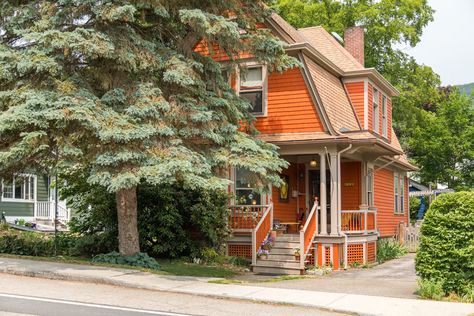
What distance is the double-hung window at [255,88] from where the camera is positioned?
64.0 ft

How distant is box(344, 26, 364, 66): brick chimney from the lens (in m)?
26.7

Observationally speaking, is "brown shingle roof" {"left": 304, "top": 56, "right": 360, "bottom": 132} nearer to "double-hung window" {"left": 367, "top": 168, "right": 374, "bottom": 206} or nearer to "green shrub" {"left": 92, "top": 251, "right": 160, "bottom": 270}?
"double-hung window" {"left": 367, "top": 168, "right": 374, "bottom": 206}

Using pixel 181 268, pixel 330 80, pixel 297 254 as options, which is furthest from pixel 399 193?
pixel 181 268

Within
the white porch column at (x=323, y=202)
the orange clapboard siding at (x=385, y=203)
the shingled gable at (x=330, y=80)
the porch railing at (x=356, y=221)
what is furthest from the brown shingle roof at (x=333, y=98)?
the orange clapboard siding at (x=385, y=203)

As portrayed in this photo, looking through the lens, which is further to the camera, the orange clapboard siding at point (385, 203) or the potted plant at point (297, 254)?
the orange clapboard siding at point (385, 203)

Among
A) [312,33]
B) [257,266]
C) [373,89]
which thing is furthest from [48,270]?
[312,33]

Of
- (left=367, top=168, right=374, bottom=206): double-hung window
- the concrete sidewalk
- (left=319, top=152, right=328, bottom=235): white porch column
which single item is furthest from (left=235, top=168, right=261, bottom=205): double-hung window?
the concrete sidewalk

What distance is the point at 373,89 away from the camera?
22.9 meters

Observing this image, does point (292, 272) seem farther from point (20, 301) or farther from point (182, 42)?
point (20, 301)

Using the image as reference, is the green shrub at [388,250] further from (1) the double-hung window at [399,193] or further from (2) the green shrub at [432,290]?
(2) the green shrub at [432,290]

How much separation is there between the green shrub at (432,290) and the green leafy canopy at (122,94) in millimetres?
4593

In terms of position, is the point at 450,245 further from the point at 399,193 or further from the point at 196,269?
the point at 399,193

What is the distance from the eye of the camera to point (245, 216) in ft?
62.3

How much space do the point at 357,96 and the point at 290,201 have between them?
4.71 metres
